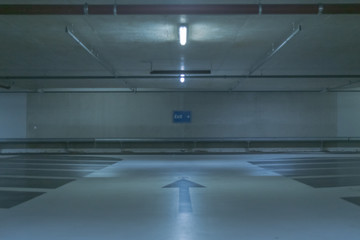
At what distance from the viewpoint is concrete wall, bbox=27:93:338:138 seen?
2280 cm

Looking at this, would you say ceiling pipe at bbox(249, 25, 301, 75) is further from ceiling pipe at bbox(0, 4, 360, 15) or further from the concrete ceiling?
ceiling pipe at bbox(0, 4, 360, 15)

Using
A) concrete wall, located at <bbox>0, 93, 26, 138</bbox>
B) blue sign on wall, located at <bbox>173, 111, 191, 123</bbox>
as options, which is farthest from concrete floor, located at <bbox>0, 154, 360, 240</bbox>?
concrete wall, located at <bbox>0, 93, 26, 138</bbox>

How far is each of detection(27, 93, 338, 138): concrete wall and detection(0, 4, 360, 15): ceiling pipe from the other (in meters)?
15.3

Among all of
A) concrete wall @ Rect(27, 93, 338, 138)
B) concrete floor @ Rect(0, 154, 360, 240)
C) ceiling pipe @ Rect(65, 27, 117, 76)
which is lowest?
concrete floor @ Rect(0, 154, 360, 240)

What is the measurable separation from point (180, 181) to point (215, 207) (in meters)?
3.19

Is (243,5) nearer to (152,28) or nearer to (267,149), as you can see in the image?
(152,28)

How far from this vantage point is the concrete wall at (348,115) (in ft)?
75.5

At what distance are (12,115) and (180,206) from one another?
1908cm

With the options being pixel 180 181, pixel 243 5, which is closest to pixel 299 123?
pixel 180 181

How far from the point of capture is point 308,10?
761 cm

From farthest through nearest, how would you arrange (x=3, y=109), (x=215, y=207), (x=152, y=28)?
(x=3, y=109) < (x=152, y=28) < (x=215, y=207)

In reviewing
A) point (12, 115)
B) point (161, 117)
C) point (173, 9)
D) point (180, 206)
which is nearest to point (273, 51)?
point (173, 9)

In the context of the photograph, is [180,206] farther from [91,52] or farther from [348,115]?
[348,115]

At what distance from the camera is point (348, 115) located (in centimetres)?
2305
